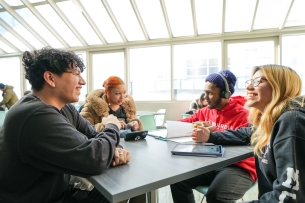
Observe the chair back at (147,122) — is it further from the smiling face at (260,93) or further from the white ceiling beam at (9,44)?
the white ceiling beam at (9,44)

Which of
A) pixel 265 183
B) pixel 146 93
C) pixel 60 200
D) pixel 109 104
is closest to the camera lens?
pixel 60 200

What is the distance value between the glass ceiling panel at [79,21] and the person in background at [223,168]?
18.6ft

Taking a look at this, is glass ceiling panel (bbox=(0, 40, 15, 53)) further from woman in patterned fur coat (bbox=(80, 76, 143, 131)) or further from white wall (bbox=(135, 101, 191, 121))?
woman in patterned fur coat (bbox=(80, 76, 143, 131))

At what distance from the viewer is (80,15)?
6344 millimetres

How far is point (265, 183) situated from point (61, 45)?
26.5 ft

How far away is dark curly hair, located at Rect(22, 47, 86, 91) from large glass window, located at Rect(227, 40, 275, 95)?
5.45 m

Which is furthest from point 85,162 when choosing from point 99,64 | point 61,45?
point 61,45

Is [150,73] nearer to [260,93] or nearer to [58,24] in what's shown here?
[58,24]

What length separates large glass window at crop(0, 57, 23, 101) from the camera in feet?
28.1

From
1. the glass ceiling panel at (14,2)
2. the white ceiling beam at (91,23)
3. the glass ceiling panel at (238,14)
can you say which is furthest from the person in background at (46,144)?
the glass ceiling panel at (14,2)

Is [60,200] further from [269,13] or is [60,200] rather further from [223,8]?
[269,13]

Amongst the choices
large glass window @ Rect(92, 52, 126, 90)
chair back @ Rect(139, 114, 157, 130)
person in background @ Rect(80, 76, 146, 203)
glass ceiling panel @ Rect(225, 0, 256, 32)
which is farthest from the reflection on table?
large glass window @ Rect(92, 52, 126, 90)

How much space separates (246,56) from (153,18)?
289cm

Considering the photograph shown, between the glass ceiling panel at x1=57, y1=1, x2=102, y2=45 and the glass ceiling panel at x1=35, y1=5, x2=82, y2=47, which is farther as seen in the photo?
the glass ceiling panel at x1=35, y1=5, x2=82, y2=47
